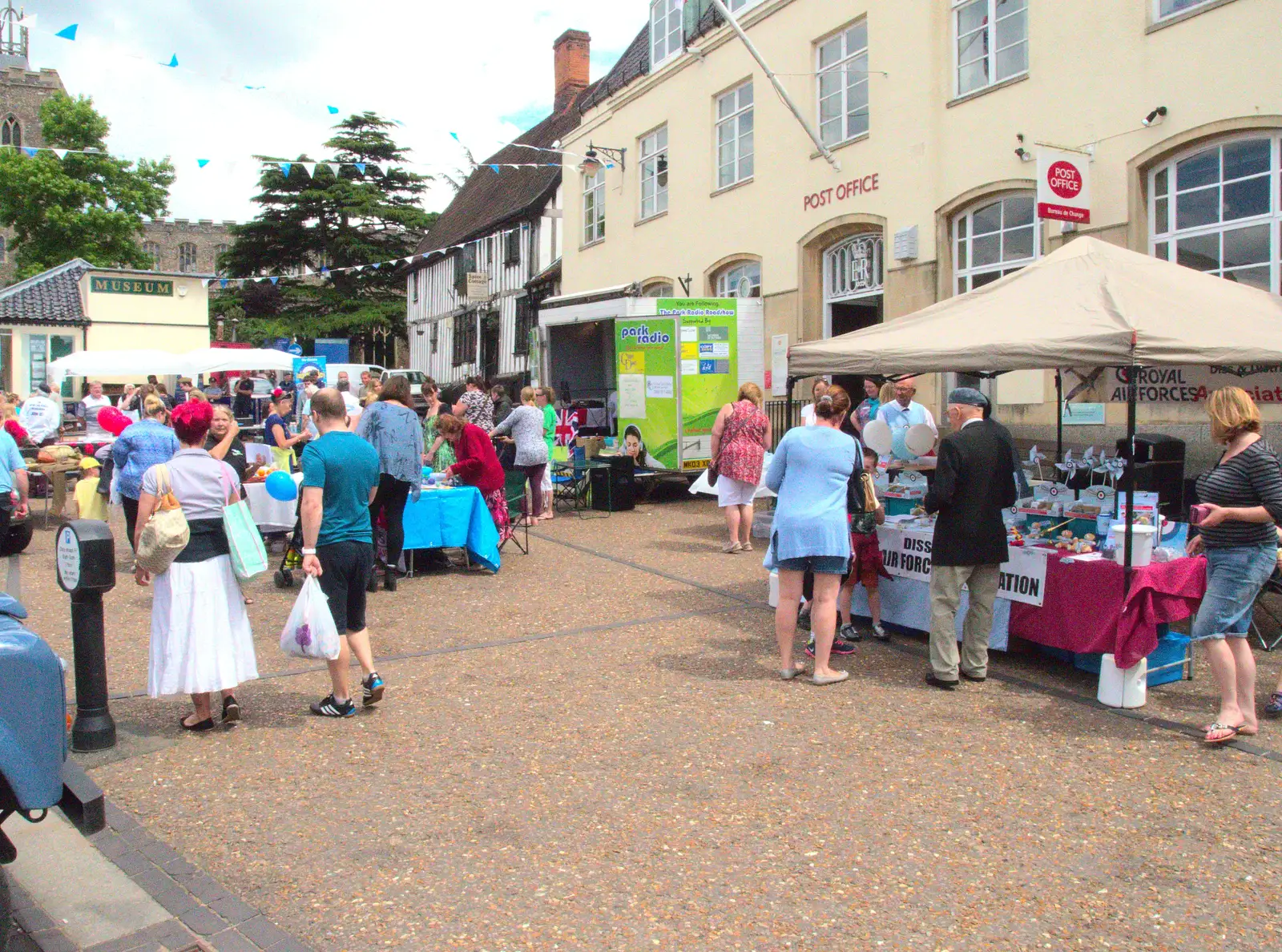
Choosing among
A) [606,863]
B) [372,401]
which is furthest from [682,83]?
[606,863]

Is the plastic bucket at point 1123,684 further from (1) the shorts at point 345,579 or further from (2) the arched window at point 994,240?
A: (2) the arched window at point 994,240

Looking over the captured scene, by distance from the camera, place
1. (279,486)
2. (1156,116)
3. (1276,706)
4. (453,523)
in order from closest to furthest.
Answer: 1. (1276,706)
2. (279,486)
3. (453,523)
4. (1156,116)

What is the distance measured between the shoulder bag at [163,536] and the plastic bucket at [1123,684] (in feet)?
15.5

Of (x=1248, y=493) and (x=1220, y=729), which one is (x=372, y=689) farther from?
(x=1248, y=493)

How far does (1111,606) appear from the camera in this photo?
18.9 ft

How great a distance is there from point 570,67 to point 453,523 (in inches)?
1067

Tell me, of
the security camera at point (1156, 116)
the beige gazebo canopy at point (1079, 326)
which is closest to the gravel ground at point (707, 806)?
the beige gazebo canopy at point (1079, 326)

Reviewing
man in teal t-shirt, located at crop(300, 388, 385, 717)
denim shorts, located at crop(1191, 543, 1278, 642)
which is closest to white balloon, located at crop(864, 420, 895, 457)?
denim shorts, located at crop(1191, 543, 1278, 642)

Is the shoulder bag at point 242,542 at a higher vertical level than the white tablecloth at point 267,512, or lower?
higher

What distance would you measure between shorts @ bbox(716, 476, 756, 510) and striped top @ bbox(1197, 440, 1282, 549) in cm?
572

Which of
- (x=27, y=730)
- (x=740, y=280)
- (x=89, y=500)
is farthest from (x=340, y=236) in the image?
(x=27, y=730)

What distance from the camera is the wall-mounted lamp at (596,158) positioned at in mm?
21016

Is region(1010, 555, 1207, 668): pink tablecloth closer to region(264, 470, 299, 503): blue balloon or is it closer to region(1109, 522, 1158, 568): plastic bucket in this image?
region(1109, 522, 1158, 568): plastic bucket

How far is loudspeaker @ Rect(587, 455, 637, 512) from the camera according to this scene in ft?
45.9
